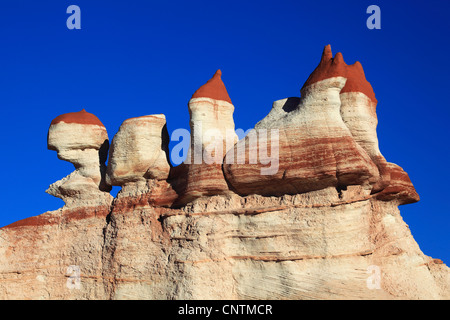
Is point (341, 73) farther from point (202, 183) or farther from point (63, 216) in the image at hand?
point (63, 216)

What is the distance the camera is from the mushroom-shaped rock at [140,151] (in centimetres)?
2076

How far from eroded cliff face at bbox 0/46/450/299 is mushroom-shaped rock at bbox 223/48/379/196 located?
31 millimetres

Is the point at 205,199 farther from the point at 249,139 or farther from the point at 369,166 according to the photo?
the point at 369,166

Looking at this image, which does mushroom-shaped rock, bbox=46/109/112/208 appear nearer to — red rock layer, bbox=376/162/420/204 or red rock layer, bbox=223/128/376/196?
red rock layer, bbox=223/128/376/196

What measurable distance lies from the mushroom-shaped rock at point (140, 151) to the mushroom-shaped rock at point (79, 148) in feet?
4.74

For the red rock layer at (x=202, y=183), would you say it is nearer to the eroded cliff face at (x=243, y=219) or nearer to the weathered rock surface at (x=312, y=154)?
the eroded cliff face at (x=243, y=219)

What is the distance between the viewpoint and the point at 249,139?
1906 cm

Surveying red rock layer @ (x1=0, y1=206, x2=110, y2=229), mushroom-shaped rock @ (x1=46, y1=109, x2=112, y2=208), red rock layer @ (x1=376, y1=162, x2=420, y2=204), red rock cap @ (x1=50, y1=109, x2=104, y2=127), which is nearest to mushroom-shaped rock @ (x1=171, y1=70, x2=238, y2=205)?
red rock layer @ (x1=0, y1=206, x2=110, y2=229)

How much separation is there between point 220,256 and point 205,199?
1.90 meters

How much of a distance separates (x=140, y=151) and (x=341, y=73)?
663 cm

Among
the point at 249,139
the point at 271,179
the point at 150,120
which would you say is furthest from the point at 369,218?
the point at 150,120

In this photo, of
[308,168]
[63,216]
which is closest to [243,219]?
[308,168]

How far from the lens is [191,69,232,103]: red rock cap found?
20031 mm

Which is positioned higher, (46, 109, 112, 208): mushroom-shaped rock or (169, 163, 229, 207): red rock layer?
(46, 109, 112, 208): mushroom-shaped rock
